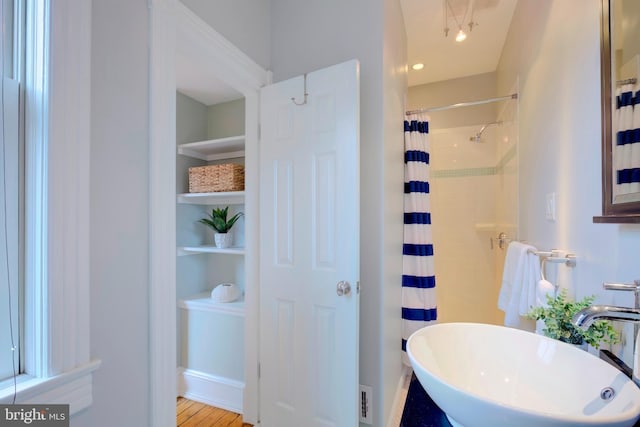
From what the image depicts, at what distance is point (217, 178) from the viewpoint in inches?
83.4

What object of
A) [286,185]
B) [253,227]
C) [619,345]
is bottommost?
[619,345]

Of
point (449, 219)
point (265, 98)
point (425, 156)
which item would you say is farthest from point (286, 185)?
point (449, 219)

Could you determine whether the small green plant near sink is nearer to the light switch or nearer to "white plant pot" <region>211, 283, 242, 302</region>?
"white plant pot" <region>211, 283, 242, 302</region>

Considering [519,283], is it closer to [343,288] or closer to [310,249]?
[343,288]

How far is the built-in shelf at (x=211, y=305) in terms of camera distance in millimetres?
1940

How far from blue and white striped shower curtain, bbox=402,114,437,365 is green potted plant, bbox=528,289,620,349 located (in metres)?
1.16

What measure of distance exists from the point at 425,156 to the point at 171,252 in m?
1.90

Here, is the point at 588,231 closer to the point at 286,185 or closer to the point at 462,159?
the point at 286,185

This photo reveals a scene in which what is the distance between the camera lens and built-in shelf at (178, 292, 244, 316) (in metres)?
1.94

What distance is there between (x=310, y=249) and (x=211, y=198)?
1.26 m

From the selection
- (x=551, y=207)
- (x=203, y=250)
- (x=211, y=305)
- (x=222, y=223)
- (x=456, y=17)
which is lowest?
(x=211, y=305)

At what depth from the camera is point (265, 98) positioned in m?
1.63

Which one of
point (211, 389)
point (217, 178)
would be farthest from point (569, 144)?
point (211, 389)

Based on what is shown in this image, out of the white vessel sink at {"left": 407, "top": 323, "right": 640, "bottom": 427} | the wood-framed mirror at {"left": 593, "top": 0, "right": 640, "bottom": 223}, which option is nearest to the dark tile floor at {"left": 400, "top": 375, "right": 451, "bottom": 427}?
the white vessel sink at {"left": 407, "top": 323, "right": 640, "bottom": 427}
